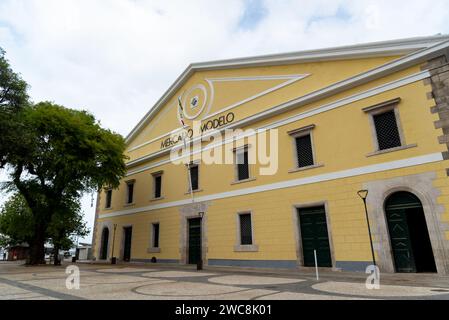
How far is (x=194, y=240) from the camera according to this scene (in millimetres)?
18859

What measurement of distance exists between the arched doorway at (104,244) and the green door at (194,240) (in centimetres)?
1108

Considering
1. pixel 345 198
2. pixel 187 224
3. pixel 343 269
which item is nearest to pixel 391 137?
pixel 345 198

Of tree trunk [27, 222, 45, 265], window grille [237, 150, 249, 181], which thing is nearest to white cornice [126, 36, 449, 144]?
window grille [237, 150, 249, 181]

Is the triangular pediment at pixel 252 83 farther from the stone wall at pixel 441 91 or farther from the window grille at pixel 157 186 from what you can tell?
the window grille at pixel 157 186

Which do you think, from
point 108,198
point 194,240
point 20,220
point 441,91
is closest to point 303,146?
point 441,91

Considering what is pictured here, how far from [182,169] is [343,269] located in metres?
12.3

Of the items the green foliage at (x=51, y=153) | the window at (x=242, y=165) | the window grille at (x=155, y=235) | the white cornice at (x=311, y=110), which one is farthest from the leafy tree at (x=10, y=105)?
the window at (x=242, y=165)

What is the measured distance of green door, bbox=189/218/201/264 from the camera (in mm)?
18547

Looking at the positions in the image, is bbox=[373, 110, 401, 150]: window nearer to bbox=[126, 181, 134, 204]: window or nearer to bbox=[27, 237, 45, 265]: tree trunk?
bbox=[126, 181, 134, 204]: window

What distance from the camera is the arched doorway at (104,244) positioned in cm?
2607

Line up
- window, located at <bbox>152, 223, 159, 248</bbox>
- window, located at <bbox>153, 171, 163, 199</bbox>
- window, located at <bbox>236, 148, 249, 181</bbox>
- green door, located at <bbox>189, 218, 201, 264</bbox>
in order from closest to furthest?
1. window, located at <bbox>236, 148, 249, 181</bbox>
2. green door, located at <bbox>189, 218, 201, 264</bbox>
3. window, located at <bbox>152, 223, 159, 248</bbox>
4. window, located at <bbox>153, 171, 163, 199</bbox>

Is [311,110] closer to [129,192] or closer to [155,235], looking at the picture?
[155,235]

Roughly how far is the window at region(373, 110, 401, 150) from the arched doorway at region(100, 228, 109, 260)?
23587 mm

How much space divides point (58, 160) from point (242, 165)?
36.8 feet
